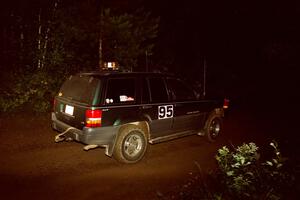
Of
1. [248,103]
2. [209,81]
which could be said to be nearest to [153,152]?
[248,103]

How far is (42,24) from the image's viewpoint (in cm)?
1259

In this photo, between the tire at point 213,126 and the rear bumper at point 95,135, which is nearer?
the rear bumper at point 95,135

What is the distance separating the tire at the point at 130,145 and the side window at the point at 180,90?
1323 millimetres

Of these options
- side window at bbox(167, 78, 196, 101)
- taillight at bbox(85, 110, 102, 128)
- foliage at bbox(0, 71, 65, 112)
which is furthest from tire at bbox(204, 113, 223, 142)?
foliage at bbox(0, 71, 65, 112)

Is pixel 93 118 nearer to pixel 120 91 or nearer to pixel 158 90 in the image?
pixel 120 91

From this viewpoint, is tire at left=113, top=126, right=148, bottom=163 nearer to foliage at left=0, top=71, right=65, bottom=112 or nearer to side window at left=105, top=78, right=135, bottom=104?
side window at left=105, top=78, right=135, bottom=104

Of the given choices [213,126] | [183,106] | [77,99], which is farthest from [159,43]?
[77,99]

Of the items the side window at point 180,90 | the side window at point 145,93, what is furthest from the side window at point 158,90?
the side window at point 180,90

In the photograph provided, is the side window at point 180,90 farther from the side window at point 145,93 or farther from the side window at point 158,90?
the side window at point 145,93

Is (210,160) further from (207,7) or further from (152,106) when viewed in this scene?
(207,7)

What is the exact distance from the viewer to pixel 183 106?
24.5 feet

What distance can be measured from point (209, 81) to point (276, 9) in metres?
6.13

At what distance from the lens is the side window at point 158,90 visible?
6.86 metres

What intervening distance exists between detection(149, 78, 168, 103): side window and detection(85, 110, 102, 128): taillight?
1398 millimetres
